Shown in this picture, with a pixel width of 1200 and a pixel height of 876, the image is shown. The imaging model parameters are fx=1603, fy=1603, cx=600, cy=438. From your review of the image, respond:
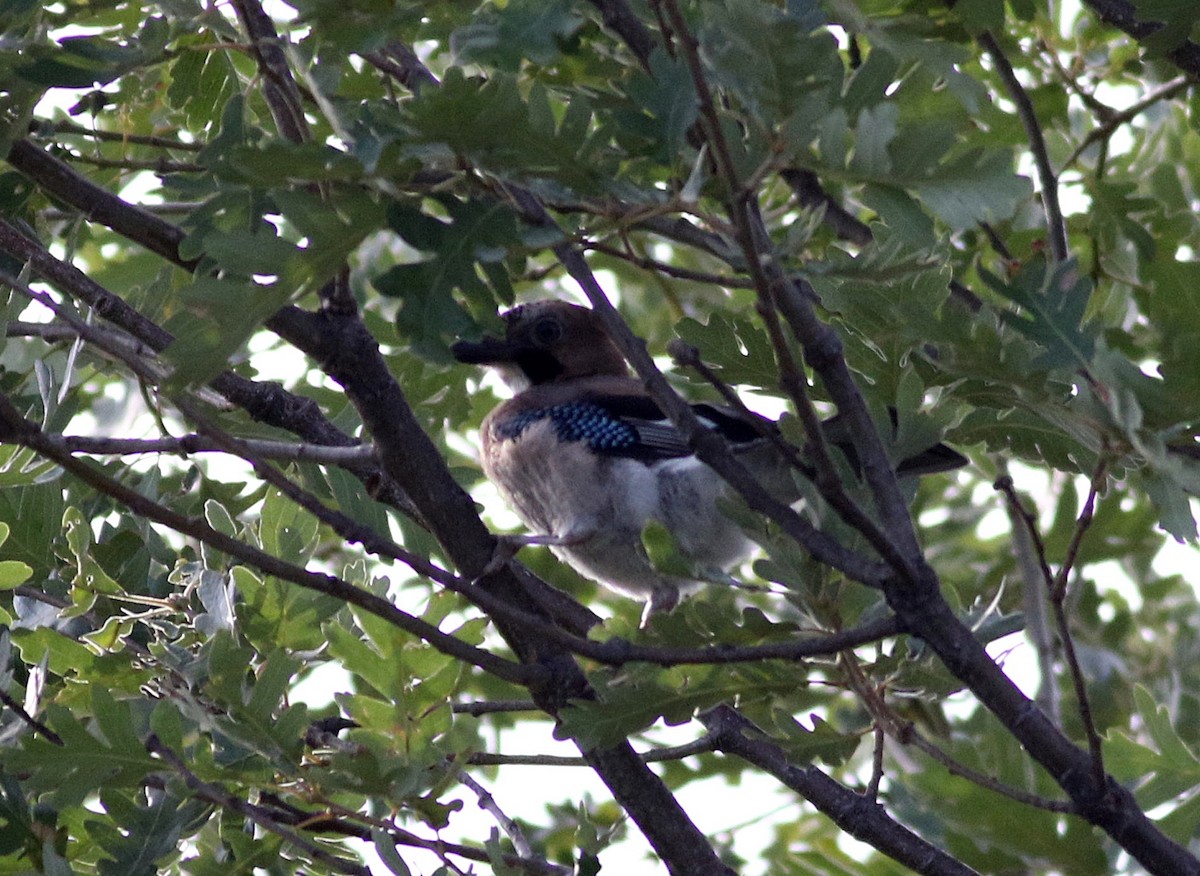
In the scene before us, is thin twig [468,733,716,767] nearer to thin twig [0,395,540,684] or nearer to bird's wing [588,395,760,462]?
thin twig [0,395,540,684]

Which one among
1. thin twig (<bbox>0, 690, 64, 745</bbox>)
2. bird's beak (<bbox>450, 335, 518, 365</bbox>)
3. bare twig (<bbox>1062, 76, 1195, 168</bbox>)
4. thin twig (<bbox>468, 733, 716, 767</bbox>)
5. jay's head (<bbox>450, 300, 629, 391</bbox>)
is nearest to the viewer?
thin twig (<bbox>0, 690, 64, 745</bbox>)

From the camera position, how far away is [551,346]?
491cm

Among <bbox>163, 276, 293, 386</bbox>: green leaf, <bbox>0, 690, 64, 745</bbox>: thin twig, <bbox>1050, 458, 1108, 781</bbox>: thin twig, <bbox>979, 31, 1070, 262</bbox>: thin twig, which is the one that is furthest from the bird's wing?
<bbox>163, 276, 293, 386</bbox>: green leaf

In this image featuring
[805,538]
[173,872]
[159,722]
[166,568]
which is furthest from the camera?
[166,568]

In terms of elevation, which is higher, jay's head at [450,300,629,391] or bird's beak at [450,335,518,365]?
jay's head at [450,300,629,391]

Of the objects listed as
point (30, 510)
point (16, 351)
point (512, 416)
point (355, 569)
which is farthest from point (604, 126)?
point (512, 416)

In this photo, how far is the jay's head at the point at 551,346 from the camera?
489cm

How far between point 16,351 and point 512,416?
1344mm

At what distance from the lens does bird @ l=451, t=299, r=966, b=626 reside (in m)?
3.73

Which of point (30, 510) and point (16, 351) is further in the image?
point (16, 351)

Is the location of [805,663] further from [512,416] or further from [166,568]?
[512,416]

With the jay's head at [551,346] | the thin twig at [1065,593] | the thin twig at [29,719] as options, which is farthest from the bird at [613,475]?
the thin twig at [1065,593]

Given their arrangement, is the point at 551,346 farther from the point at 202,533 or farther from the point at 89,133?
the point at 202,533

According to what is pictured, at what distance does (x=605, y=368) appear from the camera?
497 cm
